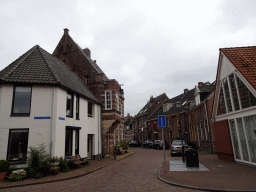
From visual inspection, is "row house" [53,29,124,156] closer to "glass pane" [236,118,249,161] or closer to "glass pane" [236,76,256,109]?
"glass pane" [236,118,249,161]

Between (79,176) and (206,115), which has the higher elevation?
(206,115)

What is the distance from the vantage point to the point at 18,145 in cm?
1056

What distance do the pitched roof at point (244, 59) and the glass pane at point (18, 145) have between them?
1304 cm

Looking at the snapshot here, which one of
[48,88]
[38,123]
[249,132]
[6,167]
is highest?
[48,88]

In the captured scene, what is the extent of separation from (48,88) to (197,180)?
10163 mm

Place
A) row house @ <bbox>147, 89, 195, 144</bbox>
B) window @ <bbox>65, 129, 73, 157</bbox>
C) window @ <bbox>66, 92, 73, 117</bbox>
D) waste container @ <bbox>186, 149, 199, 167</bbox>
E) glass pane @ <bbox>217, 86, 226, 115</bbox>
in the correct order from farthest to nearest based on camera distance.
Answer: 1. row house @ <bbox>147, 89, 195, 144</bbox>
2. window @ <bbox>66, 92, 73, 117</bbox>
3. window @ <bbox>65, 129, 73, 157</bbox>
4. glass pane @ <bbox>217, 86, 226, 115</bbox>
5. waste container @ <bbox>186, 149, 199, 167</bbox>

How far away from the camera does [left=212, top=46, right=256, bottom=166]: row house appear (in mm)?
9414

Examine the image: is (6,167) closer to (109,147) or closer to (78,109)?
(78,109)

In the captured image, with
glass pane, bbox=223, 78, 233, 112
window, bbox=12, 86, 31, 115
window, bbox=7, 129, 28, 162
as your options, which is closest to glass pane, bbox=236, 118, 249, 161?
glass pane, bbox=223, 78, 233, 112

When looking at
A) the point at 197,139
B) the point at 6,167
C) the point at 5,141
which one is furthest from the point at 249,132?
the point at 197,139

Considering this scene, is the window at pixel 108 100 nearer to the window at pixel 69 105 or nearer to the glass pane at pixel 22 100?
the window at pixel 69 105

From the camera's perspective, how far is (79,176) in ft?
32.0

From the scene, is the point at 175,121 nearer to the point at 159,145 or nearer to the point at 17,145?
the point at 159,145

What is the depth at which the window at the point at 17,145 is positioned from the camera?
A: 10.3 m
